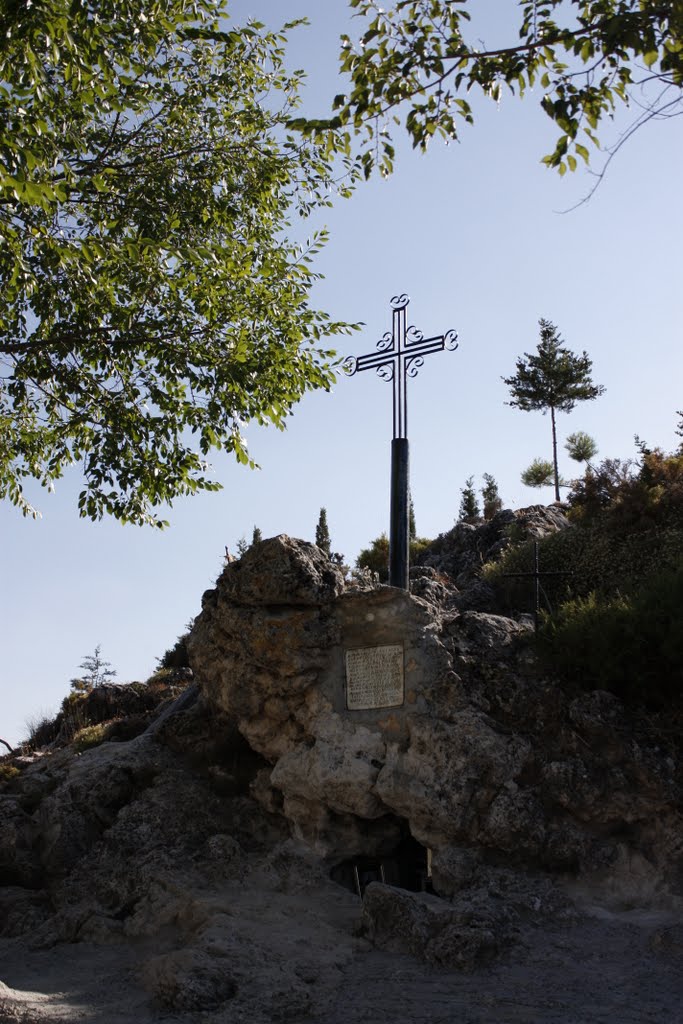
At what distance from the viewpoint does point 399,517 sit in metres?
12.7

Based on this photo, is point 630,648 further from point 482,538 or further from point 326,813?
point 482,538

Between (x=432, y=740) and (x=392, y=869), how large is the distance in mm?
1888

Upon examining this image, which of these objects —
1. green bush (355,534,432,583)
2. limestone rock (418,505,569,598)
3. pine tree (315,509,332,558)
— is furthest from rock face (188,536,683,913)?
pine tree (315,509,332,558)

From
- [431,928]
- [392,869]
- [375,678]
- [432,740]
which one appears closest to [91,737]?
[392,869]

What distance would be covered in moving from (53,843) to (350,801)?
3.64 metres

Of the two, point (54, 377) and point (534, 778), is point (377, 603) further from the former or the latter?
point (54, 377)

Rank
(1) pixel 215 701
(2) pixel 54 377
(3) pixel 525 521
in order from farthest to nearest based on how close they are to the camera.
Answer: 1. (3) pixel 525 521
2. (2) pixel 54 377
3. (1) pixel 215 701

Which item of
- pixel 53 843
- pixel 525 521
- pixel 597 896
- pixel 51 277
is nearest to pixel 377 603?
pixel 597 896

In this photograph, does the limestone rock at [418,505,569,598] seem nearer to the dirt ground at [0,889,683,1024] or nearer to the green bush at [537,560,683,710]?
the green bush at [537,560,683,710]

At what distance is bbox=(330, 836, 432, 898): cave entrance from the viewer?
10.4 meters

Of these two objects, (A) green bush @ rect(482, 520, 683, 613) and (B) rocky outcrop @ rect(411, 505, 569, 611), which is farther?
(B) rocky outcrop @ rect(411, 505, 569, 611)

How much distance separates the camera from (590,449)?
1371 inches

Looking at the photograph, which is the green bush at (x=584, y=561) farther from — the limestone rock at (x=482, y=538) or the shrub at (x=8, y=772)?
the shrub at (x=8, y=772)

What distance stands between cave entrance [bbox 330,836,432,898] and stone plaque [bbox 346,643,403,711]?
69.5 inches
